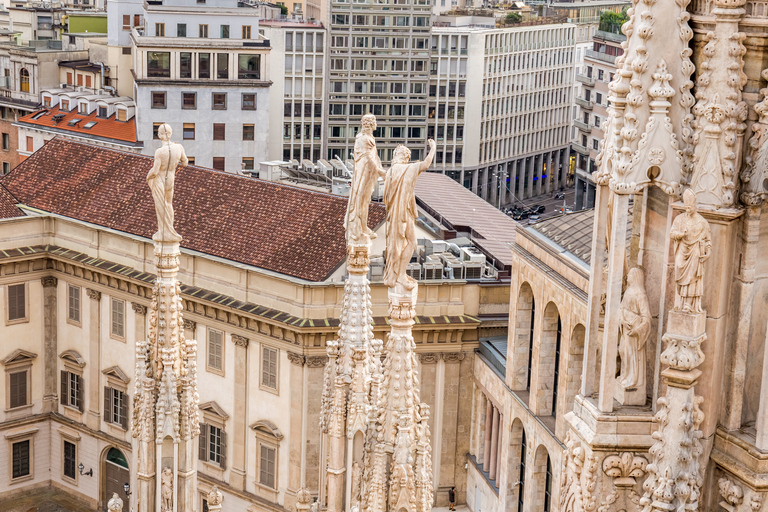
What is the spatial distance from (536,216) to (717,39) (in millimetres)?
175894

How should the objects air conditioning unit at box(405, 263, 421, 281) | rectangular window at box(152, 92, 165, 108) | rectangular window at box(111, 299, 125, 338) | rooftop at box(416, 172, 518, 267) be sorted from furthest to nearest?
rectangular window at box(152, 92, 165, 108)
rectangular window at box(111, 299, 125, 338)
rooftop at box(416, 172, 518, 267)
air conditioning unit at box(405, 263, 421, 281)

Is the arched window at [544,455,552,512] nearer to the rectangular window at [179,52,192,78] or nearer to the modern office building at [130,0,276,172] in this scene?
the modern office building at [130,0,276,172]

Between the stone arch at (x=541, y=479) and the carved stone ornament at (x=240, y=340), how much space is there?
1856 centimetres

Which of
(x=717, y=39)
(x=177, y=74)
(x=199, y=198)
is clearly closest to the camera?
(x=717, y=39)

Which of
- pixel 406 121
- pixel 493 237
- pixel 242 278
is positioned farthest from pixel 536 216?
pixel 242 278

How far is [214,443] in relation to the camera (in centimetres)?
9025

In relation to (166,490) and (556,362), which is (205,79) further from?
(166,490)

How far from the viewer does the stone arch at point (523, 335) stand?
261 ft

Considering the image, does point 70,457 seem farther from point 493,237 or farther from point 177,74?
point 177,74

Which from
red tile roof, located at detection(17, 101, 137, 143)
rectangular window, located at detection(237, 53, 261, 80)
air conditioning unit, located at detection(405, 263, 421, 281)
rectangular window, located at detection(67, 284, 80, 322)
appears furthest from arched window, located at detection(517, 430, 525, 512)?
red tile roof, located at detection(17, 101, 137, 143)

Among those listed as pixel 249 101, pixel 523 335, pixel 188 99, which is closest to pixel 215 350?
pixel 523 335

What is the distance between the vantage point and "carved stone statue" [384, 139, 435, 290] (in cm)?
2888

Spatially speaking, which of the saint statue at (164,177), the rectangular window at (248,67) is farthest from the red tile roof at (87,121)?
the saint statue at (164,177)

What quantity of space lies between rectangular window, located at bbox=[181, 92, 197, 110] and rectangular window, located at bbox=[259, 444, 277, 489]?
5655 cm
